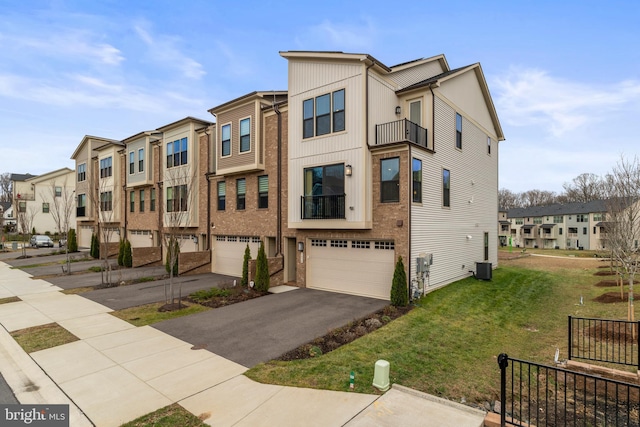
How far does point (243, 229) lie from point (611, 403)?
15.6m

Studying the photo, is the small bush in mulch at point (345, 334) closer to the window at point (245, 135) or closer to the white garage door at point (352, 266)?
the white garage door at point (352, 266)

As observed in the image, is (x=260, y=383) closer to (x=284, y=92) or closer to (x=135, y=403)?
(x=135, y=403)

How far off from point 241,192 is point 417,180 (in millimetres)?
10046

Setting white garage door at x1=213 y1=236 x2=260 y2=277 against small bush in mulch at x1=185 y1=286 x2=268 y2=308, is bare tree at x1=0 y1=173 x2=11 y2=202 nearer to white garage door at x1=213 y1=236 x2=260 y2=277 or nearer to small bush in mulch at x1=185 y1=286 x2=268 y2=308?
white garage door at x1=213 y1=236 x2=260 y2=277

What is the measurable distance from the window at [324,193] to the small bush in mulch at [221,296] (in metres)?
4.15

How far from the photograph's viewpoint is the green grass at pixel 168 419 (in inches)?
177

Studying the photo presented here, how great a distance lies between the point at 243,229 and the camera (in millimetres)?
17562

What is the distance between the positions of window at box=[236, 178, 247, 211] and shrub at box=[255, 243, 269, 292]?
4.59m

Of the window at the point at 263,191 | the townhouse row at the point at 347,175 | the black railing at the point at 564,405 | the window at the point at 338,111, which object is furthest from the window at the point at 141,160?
the black railing at the point at 564,405

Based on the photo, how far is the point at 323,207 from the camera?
43.2ft

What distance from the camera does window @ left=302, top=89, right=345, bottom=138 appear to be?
41.8 feet

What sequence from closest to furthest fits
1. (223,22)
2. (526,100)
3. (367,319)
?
(367,319), (223,22), (526,100)

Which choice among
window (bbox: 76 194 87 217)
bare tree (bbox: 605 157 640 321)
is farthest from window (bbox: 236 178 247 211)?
window (bbox: 76 194 87 217)

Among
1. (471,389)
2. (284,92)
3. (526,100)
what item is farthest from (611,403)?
(526,100)
